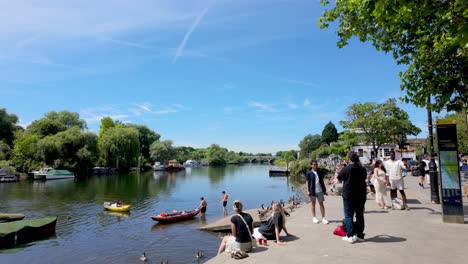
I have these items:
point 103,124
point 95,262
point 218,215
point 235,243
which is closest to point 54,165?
point 103,124

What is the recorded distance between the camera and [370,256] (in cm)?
642

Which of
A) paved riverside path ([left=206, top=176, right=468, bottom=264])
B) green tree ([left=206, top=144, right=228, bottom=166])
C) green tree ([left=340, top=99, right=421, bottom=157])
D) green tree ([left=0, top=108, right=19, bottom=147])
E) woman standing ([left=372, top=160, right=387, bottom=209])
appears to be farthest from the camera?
green tree ([left=206, top=144, right=228, bottom=166])

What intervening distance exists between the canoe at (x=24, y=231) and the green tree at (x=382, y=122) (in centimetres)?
2931

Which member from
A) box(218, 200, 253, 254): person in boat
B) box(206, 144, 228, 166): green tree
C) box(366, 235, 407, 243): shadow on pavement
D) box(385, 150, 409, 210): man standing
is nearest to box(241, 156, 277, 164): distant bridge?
box(206, 144, 228, 166): green tree

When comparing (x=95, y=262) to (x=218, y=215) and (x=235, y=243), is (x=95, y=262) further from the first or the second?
(x=218, y=215)

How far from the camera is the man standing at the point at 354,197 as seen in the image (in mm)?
7520

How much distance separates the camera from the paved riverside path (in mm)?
6328

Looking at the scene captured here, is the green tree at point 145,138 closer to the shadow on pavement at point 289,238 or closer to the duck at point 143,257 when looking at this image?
the duck at point 143,257

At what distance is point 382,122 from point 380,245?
28.4 m

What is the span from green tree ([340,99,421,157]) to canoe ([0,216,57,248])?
29.3 metres

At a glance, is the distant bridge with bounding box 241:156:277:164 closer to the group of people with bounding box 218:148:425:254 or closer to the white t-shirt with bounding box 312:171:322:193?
the white t-shirt with bounding box 312:171:322:193

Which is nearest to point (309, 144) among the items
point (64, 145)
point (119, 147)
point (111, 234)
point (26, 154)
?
point (119, 147)

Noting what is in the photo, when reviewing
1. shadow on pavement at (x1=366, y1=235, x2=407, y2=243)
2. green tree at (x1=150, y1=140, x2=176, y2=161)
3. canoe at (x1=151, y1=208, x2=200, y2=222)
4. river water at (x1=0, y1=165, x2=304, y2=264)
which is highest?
green tree at (x1=150, y1=140, x2=176, y2=161)

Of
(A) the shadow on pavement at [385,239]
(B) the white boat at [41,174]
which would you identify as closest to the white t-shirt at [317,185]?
(A) the shadow on pavement at [385,239]
